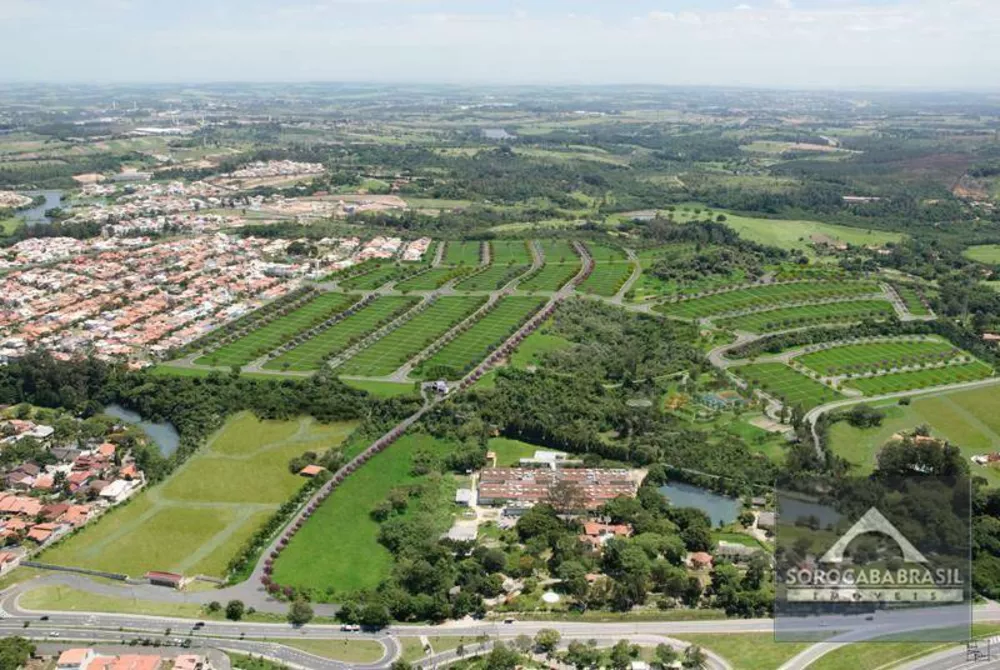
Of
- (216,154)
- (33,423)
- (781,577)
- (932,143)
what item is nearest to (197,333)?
(33,423)

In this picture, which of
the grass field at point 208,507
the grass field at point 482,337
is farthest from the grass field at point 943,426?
the grass field at point 208,507

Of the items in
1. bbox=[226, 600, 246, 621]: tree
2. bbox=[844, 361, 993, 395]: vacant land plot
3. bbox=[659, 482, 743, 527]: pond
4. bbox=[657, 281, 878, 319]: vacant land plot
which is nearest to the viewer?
bbox=[226, 600, 246, 621]: tree

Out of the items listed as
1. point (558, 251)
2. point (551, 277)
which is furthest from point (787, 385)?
point (558, 251)

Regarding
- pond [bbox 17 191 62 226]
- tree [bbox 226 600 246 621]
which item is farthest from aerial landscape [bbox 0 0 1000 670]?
pond [bbox 17 191 62 226]

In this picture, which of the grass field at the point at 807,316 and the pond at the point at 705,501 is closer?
the pond at the point at 705,501

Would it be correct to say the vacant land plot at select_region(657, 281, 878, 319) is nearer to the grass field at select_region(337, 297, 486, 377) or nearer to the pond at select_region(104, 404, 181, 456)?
the grass field at select_region(337, 297, 486, 377)

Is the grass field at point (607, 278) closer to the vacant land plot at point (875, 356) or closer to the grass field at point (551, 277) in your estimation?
the grass field at point (551, 277)

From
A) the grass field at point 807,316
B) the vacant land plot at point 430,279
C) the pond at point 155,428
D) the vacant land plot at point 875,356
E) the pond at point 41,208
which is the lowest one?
the pond at point 155,428
